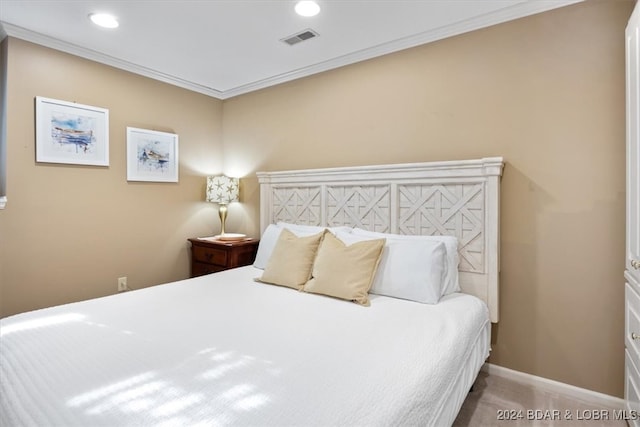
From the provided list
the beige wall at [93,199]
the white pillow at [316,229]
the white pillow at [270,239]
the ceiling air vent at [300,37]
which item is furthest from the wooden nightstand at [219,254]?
the ceiling air vent at [300,37]

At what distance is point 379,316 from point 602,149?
5.40ft

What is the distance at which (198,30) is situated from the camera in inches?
99.6

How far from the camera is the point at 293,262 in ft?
7.71

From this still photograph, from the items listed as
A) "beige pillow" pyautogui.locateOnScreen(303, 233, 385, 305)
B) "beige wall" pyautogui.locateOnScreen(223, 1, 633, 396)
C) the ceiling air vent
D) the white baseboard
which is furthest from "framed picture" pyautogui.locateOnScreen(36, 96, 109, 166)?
the white baseboard

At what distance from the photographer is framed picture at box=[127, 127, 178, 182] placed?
3.22 m

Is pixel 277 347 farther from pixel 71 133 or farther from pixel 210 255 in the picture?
pixel 71 133

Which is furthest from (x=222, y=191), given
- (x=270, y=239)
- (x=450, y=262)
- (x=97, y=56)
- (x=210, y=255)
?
(x=450, y=262)

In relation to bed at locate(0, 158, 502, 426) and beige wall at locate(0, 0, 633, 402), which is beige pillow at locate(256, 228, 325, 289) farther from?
beige wall at locate(0, 0, 633, 402)

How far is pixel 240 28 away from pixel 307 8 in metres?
0.58

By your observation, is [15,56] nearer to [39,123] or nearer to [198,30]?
[39,123]

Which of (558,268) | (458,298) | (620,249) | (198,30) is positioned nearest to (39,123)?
(198,30)

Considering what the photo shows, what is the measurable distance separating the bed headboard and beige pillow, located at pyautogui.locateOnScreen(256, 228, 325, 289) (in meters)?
0.58

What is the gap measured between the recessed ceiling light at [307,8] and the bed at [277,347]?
1.19 metres

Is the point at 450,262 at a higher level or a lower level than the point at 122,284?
higher
